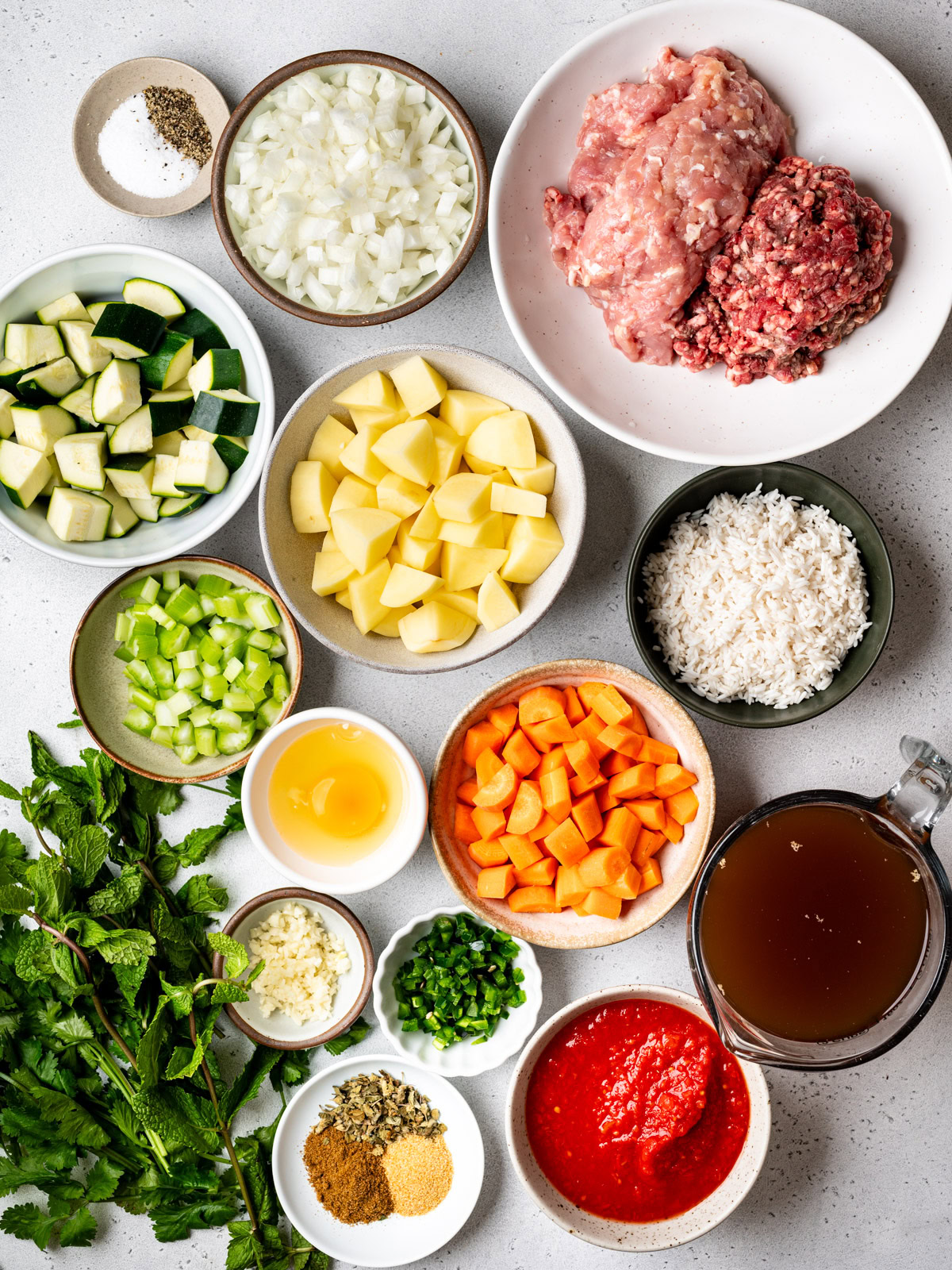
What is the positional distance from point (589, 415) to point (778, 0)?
0.92 metres

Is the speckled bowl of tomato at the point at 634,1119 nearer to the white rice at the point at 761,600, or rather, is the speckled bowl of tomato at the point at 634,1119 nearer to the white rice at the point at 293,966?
the white rice at the point at 293,966

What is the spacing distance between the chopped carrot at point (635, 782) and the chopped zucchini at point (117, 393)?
150 centimetres

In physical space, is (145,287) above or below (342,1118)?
above

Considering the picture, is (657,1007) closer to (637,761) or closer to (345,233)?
(637,761)

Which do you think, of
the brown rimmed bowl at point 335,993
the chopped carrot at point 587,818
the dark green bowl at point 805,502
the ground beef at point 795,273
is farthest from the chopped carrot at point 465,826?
the ground beef at point 795,273

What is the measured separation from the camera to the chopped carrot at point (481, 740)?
230 cm

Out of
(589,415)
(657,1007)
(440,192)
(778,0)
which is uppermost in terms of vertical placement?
(778,0)

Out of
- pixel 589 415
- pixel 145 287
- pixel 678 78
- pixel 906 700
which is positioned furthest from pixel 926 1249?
pixel 145 287

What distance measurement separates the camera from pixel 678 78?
1.93m

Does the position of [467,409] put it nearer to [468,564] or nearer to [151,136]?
[468,564]

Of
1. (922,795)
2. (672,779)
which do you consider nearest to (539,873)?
(672,779)

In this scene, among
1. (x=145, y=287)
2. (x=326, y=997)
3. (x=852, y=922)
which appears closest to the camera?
(x=852, y=922)

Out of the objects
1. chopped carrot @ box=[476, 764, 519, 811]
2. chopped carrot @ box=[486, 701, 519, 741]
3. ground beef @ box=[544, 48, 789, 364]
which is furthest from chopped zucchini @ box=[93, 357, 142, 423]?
chopped carrot @ box=[476, 764, 519, 811]

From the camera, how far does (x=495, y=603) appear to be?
2197 millimetres
